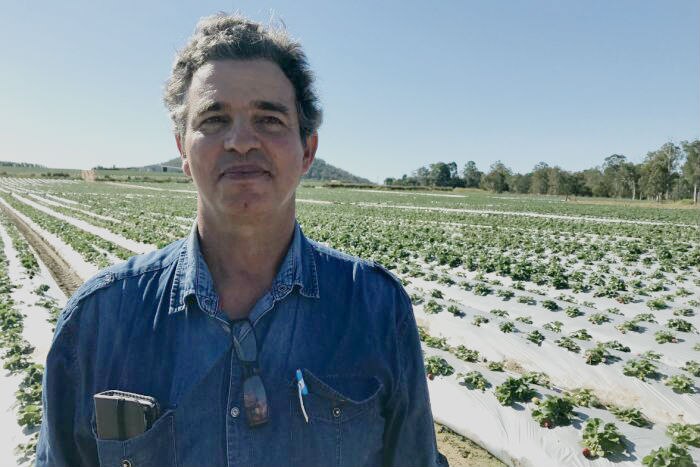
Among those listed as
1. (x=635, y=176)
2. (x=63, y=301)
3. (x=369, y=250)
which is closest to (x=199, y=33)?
(x=63, y=301)

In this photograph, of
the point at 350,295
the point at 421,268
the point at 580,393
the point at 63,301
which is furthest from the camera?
the point at 421,268

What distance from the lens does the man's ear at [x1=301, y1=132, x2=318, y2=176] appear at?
2196 millimetres

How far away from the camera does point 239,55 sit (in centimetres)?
191

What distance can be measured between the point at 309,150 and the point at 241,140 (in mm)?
515

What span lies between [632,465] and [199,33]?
5.28 m

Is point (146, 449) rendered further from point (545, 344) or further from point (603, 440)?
point (545, 344)

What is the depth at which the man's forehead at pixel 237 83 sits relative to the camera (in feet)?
6.11

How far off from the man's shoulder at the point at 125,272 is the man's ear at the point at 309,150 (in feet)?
2.27

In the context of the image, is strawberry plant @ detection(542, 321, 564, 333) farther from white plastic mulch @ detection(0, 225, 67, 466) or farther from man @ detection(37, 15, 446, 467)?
white plastic mulch @ detection(0, 225, 67, 466)

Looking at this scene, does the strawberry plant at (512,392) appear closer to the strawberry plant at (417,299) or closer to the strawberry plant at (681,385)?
the strawberry plant at (681,385)

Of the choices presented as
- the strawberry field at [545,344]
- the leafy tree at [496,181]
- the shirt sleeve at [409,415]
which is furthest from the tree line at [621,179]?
the shirt sleeve at [409,415]

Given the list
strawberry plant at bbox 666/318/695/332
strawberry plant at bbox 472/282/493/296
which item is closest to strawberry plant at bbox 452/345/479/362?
strawberry plant at bbox 472/282/493/296

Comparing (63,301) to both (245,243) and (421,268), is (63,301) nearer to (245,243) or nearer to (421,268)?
(421,268)

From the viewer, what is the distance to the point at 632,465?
14.3ft
